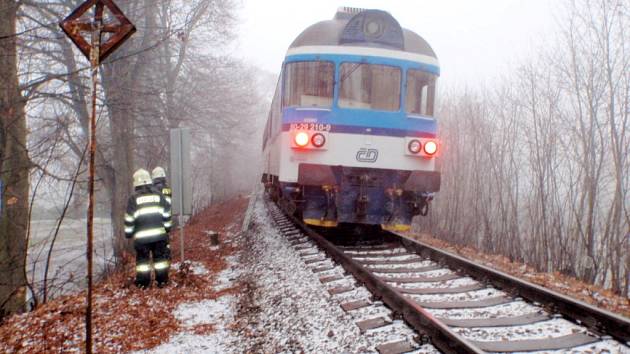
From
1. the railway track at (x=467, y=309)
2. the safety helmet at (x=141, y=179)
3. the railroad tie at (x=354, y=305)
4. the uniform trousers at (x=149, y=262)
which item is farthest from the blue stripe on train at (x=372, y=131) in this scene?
the railroad tie at (x=354, y=305)

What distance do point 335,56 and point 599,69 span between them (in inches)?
254

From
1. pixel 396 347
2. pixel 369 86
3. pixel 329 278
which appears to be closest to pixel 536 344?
pixel 396 347

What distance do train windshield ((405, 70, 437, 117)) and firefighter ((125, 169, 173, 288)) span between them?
4.15 metres

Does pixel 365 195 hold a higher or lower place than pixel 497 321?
higher

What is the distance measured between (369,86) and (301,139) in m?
1.44

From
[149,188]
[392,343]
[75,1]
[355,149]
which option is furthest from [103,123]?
[392,343]

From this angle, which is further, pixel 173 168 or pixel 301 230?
pixel 301 230

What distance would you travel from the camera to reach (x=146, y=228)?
562 cm

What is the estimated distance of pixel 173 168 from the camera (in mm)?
6656

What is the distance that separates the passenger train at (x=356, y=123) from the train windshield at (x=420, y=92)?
0.06ft

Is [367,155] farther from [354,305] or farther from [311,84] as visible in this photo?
[354,305]

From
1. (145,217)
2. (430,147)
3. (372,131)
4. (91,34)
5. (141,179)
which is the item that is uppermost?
(91,34)

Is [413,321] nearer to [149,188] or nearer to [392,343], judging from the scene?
[392,343]

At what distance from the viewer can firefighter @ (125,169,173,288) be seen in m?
5.57
